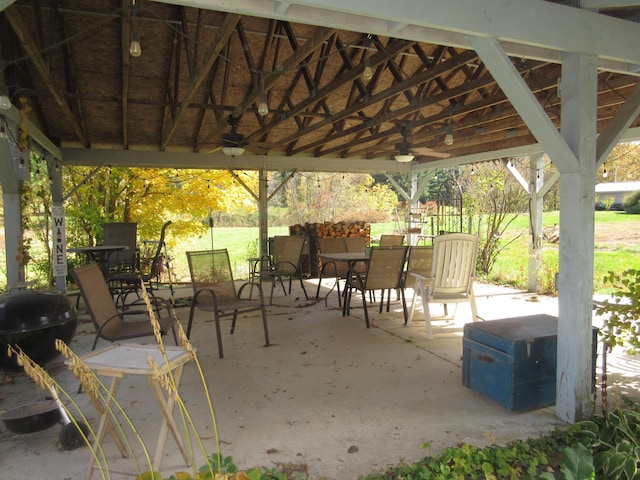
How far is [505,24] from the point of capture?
2.49m

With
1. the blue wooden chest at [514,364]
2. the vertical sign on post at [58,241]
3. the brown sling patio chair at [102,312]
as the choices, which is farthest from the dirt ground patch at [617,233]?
the vertical sign on post at [58,241]

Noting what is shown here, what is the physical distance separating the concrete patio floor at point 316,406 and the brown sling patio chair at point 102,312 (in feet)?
1.41

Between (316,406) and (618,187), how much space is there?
61.1ft

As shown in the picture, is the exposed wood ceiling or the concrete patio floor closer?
the concrete patio floor

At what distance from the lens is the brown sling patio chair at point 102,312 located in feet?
10.3

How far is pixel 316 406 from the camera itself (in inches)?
116

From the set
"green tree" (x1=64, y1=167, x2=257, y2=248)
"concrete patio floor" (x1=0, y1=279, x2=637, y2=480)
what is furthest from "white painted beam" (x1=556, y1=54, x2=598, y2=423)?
"green tree" (x1=64, y1=167, x2=257, y2=248)

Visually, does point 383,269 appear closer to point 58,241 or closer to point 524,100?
point 524,100

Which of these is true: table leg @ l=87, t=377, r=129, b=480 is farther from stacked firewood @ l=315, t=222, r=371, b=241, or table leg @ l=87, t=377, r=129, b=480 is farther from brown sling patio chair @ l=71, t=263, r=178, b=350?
stacked firewood @ l=315, t=222, r=371, b=241

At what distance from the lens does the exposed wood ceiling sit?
434cm

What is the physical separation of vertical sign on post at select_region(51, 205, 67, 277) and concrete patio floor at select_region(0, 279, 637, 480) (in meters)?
2.56

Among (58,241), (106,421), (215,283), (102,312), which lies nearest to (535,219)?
(215,283)

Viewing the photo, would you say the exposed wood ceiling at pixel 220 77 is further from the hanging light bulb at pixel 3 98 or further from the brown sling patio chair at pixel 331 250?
the brown sling patio chair at pixel 331 250

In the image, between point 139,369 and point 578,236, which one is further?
point 578,236
